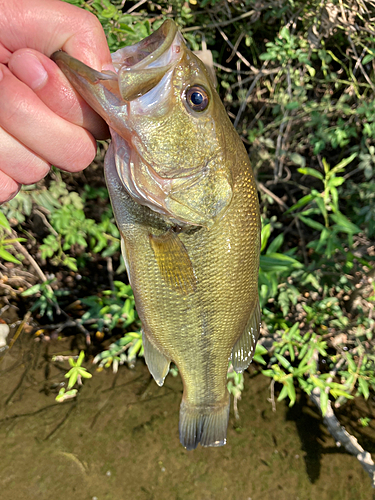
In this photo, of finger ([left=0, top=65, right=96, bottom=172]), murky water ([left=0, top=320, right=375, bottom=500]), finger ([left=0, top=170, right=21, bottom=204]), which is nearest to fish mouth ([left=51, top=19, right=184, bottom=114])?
finger ([left=0, top=65, right=96, bottom=172])

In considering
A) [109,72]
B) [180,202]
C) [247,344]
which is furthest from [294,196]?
[109,72]

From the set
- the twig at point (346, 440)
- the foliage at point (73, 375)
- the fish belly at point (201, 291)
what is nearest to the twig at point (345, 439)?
the twig at point (346, 440)

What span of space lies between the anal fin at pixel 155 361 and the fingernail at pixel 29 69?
0.88 m

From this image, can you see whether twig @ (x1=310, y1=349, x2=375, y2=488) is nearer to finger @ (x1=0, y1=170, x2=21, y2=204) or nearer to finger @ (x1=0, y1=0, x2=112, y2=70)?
finger @ (x1=0, y1=170, x2=21, y2=204)

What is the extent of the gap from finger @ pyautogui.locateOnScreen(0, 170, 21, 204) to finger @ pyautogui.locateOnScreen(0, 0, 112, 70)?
1.03 feet

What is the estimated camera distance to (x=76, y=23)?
0.75 meters

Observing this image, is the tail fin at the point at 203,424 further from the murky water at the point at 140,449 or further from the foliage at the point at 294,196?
the murky water at the point at 140,449

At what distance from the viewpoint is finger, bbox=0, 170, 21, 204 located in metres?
0.89

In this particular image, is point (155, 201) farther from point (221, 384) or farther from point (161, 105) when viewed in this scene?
point (221, 384)

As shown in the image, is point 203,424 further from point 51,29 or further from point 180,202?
point 51,29

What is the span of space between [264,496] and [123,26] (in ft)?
9.26

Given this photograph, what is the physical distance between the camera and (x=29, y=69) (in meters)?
0.71

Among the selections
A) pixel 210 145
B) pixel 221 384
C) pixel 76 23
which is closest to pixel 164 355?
pixel 221 384

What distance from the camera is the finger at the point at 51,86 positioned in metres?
0.71
